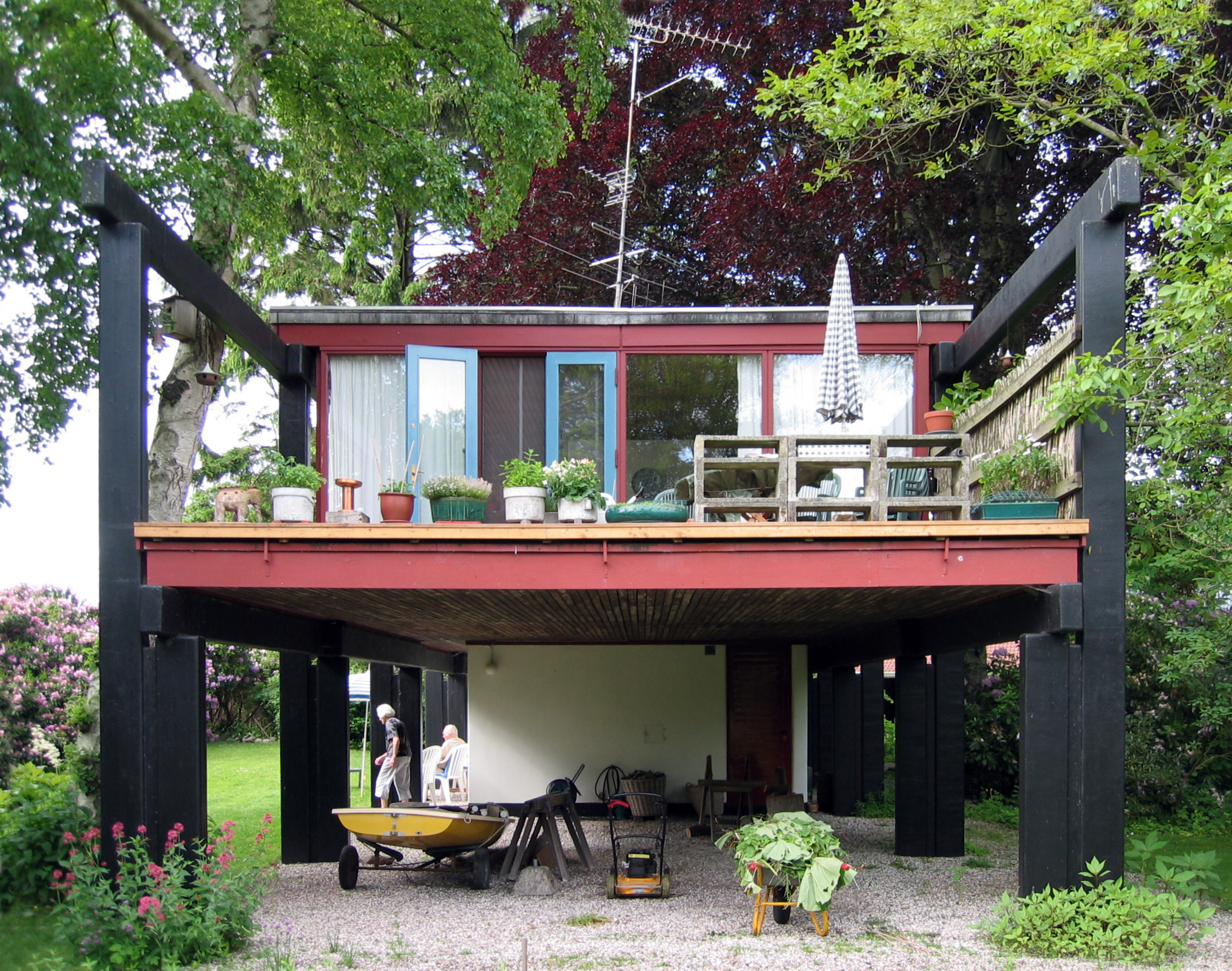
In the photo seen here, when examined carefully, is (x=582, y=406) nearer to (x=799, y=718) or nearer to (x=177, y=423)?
(x=177, y=423)

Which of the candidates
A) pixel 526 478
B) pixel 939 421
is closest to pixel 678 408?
pixel 939 421

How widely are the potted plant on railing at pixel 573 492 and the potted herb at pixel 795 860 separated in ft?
7.69

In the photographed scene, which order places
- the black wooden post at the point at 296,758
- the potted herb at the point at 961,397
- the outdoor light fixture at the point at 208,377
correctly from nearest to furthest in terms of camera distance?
the outdoor light fixture at the point at 208,377 < the potted herb at the point at 961,397 < the black wooden post at the point at 296,758

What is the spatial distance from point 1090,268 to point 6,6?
29.8 feet

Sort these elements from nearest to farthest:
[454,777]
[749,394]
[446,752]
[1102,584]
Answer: [1102,584] < [749,394] < [446,752] < [454,777]

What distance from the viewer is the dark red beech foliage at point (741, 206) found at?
14.9 meters

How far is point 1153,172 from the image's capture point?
11.4 meters

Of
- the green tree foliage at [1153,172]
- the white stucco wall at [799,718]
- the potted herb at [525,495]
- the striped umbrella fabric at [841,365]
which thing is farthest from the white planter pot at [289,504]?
the white stucco wall at [799,718]

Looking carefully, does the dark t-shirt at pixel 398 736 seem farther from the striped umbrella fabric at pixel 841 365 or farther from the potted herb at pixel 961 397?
the potted herb at pixel 961 397

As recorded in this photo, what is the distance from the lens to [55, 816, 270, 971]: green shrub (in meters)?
6.22

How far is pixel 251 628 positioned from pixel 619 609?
2949mm

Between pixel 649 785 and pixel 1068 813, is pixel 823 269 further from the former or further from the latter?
pixel 1068 813

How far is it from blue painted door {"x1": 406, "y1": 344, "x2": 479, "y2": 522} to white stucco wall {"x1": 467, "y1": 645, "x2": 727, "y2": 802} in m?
4.90

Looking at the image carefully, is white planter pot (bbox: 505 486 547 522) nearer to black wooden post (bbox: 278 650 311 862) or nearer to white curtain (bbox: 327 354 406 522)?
white curtain (bbox: 327 354 406 522)
